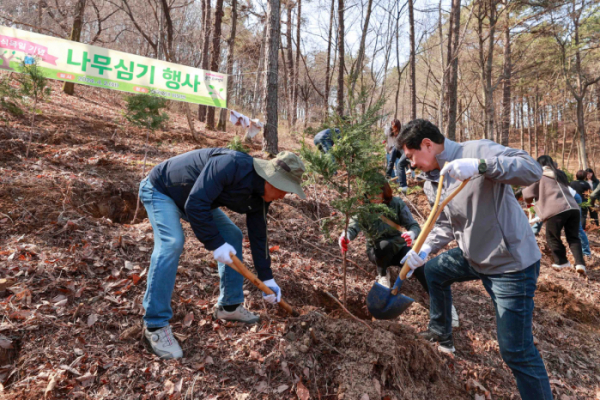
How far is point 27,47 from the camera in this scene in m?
6.39

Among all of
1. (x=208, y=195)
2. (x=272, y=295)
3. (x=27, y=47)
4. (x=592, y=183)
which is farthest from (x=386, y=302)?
(x=592, y=183)

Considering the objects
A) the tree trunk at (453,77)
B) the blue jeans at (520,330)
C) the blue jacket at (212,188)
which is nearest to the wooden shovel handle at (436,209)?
the blue jeans at (520,330)

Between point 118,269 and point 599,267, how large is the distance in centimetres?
766

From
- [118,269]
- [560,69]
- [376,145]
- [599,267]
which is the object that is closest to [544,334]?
[376,145]

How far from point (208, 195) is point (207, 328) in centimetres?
124

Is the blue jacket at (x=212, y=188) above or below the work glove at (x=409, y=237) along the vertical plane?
above

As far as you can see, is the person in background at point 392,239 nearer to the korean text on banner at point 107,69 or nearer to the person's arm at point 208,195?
the person's arm at point 208,195

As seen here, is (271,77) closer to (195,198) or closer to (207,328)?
(195,198)

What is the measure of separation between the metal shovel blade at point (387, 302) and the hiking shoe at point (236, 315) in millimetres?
1064

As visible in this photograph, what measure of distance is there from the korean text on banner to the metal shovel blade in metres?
5.50

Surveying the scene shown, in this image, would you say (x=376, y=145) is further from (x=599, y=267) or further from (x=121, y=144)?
(x=121, y=144)

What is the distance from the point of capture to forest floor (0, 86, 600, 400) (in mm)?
2316

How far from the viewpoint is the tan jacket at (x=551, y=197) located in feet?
16.6

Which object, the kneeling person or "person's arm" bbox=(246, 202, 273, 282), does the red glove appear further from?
"person's arm" bbox=(246, 202, 273, 282)
